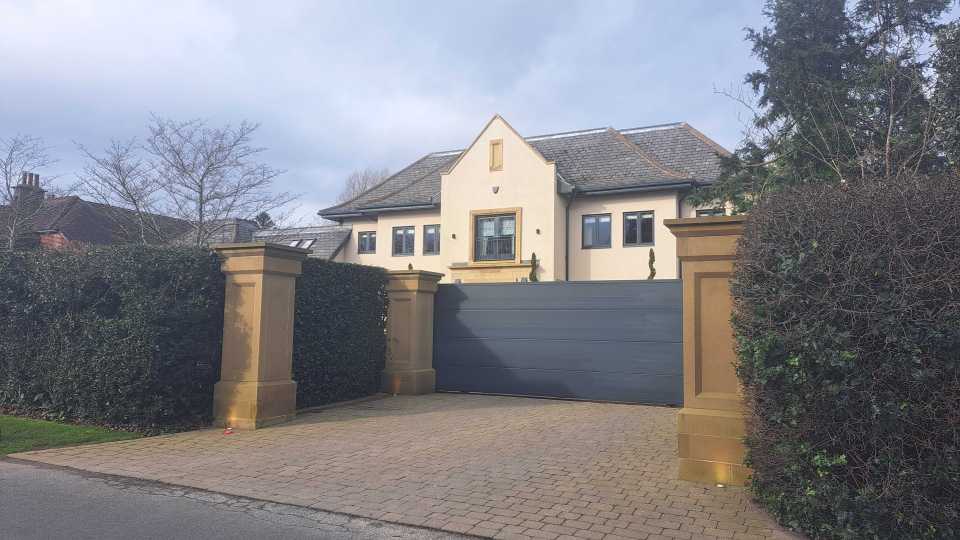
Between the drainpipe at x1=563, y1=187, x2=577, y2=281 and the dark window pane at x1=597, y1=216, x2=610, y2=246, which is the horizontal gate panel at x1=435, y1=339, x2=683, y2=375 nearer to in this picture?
the drainpipe at x1=563, y1=187, x2=577, y2=281

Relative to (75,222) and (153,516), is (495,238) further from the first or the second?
(75,222)

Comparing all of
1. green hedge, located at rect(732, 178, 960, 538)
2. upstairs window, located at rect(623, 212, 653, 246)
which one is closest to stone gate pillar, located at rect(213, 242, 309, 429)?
green hedge, located at rect(732, 178, 960, 538)

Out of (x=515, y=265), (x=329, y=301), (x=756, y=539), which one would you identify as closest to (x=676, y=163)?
(x=515, y=265)

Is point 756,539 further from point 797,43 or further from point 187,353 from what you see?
point 797,43

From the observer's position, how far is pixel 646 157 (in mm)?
23984

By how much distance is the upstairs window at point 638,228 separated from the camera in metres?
22.7

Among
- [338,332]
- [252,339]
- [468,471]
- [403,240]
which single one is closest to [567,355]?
[338,332]

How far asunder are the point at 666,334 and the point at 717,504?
19.4 ft

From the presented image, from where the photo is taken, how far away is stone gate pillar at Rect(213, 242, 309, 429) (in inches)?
354

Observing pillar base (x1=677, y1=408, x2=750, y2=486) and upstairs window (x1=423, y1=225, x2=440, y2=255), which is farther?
upstairs window (x1=423, y1=225, x2=440, y2=255)

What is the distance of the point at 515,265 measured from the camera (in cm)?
2334

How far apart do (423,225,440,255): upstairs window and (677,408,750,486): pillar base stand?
20.4m

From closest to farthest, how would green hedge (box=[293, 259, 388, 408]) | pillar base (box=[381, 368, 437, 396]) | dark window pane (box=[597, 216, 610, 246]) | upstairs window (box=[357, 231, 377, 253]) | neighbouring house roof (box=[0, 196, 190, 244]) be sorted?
1. green hedge (box=[293, 259, 388, 408])
2. pillar base (box=[381, 368, 437, 396])
3. dark window pane (box=[597, 216, 610, 246])
4. neighbouring house roof (box=[0, 196, 190, 244])
5. upstairs window (box=[357, 231, 377, 253])

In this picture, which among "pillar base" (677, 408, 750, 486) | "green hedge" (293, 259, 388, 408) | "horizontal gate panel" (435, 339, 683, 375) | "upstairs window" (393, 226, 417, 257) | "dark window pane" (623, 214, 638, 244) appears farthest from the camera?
"upstairs window" (393, 226, 417, 257)
